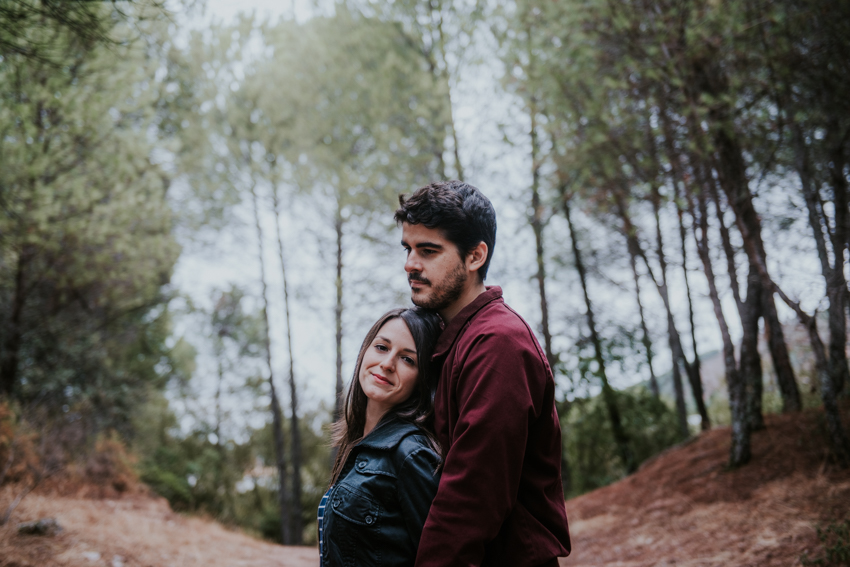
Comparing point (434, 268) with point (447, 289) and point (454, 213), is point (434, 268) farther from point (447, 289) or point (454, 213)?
point (454, 213)

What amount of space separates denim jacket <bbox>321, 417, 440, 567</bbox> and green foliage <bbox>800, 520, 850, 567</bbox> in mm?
3198

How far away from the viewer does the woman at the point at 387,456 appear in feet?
5.59

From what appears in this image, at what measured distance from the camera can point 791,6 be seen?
5316mm

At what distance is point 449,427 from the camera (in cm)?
171

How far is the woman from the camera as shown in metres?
1.71

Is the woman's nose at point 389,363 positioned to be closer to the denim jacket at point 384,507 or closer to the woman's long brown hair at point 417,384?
the woman's long brown hair at point 417,384

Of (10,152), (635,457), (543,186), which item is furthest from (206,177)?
(635,457)

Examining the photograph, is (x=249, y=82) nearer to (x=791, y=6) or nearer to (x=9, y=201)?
(x=9, y=201)

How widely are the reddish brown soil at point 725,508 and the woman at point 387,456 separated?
11.2 ft

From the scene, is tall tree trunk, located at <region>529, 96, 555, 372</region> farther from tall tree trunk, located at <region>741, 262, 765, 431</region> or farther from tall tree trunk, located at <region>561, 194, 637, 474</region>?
tall tree trunk, located at <region>741, 262, 765, 431</region>

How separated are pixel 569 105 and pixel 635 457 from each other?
7.04 metres

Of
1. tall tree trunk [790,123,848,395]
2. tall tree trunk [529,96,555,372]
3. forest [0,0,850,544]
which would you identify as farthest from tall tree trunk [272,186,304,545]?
tall tree trunk [790,123,848,395]

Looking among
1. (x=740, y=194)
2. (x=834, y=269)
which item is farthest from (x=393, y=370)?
(x=740, y=194)

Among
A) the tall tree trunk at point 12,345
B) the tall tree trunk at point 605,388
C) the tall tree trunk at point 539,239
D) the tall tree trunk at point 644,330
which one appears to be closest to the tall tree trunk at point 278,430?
the tall tree trunk at point 12,345
